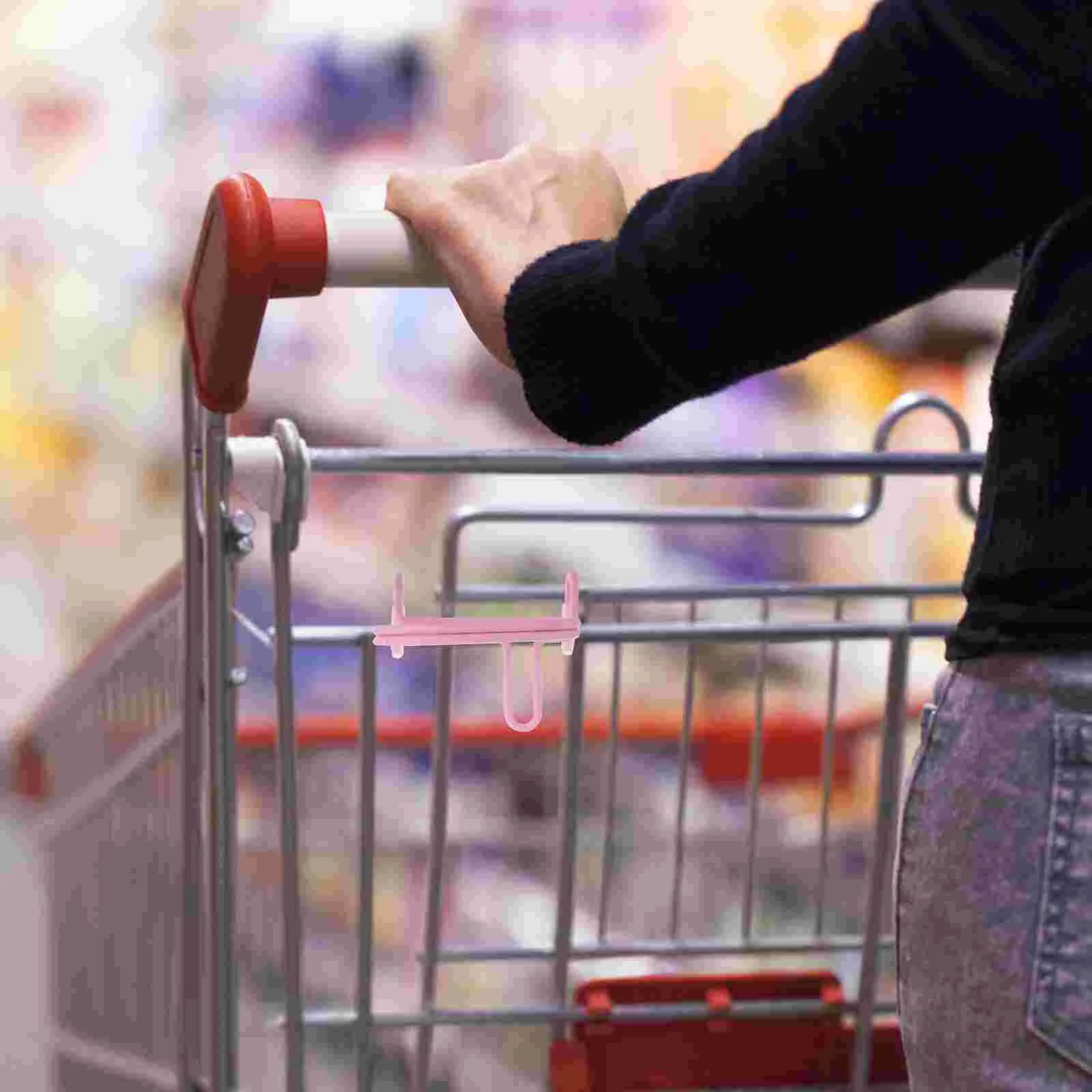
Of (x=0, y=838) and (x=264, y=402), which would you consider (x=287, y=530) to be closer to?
(x=264, y=402)

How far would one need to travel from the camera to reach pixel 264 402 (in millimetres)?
3078

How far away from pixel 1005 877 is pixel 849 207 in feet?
0.89

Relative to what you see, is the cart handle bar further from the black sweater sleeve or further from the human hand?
the black sweater sleeve

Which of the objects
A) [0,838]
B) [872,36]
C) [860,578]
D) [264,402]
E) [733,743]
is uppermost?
[872,36]

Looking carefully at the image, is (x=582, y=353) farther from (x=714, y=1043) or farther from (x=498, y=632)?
(x=714, y=1043)

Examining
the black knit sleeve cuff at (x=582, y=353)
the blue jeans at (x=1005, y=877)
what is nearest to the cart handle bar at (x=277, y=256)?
the black knit sleeve cuff at (x=582, y=353)

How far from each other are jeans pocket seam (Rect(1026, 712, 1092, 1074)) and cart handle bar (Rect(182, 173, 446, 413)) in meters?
0.37

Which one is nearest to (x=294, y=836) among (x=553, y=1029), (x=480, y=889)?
(x=553, y=1029)

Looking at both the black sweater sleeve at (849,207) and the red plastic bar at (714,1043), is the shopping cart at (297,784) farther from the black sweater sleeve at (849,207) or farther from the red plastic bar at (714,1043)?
the black sweater sleeve at (849,207)

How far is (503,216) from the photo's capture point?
0.77 meters

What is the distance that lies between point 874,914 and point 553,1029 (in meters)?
0.31

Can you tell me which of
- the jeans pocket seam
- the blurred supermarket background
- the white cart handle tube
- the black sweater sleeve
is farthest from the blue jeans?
the blurred supermarket background

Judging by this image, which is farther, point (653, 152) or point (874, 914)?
point (653, 152)

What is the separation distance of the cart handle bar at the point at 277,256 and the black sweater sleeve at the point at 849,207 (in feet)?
0.52
